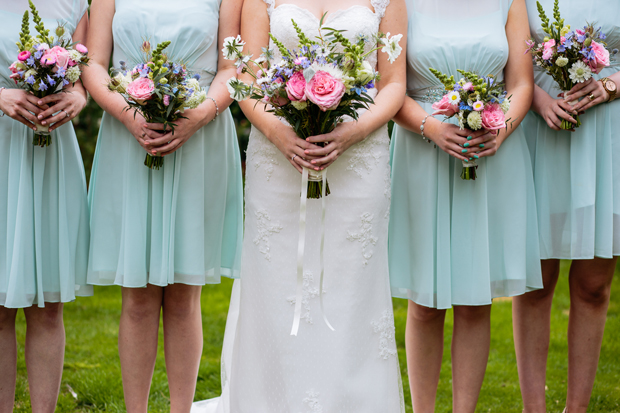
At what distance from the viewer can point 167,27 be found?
12.6 ft

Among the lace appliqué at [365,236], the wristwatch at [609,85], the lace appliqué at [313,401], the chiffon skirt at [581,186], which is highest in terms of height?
the wristwatch at [609,85]

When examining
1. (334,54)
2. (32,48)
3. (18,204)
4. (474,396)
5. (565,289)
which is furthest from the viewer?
(565,289)

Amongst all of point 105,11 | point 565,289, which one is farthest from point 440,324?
point 565,289

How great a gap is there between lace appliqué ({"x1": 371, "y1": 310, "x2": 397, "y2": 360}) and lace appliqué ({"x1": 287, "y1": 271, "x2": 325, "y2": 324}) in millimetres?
391

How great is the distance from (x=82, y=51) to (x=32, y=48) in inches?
10.4

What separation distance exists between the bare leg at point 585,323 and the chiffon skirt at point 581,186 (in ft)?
0.72

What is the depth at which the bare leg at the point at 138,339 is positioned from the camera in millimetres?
3943

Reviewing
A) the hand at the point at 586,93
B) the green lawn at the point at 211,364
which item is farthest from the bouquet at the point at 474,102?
the green lawn at the point at 211,364

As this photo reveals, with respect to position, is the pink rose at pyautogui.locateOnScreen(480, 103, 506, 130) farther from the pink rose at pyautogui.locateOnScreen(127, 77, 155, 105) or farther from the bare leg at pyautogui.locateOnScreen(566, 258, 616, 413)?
the pink rose at pyautogui.locateOnScreen(127, 77, 155, 105)

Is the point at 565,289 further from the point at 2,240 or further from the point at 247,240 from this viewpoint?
the point at 2,240

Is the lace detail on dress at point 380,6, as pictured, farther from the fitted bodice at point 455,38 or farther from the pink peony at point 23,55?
the pink peony at point 23,55

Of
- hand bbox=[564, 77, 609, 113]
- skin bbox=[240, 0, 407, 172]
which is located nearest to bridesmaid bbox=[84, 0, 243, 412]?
skin bbox=[240, 0, 407, 172]

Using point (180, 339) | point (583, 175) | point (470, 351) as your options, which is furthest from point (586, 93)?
point (180, 339)

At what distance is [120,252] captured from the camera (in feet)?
12.7
